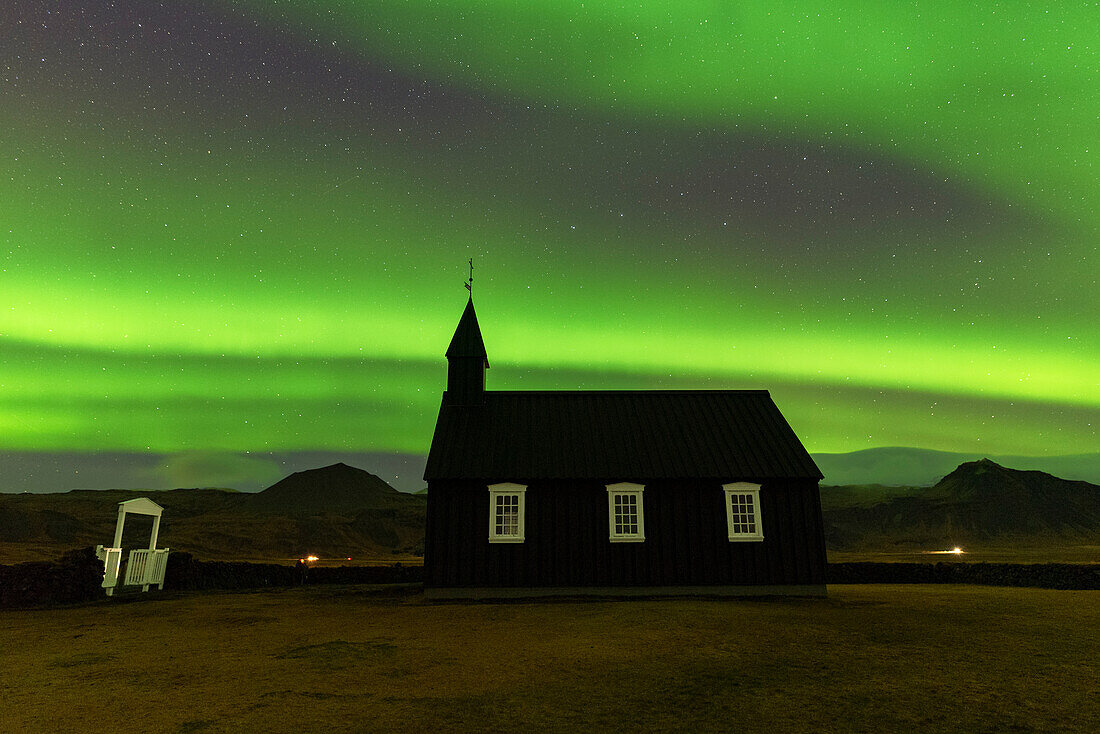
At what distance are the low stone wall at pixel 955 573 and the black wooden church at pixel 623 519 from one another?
873 centimetres

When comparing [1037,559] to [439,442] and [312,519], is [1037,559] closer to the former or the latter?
[439,442]

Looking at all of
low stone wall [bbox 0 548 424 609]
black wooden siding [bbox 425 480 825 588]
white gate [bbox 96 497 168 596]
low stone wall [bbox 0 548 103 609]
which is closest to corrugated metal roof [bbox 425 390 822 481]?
black wooden siding [bbox 425 480 825 588]

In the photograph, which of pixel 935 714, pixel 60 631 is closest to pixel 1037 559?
pixel 935 714

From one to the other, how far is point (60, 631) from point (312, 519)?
53043mm

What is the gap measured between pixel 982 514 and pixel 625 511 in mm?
81549

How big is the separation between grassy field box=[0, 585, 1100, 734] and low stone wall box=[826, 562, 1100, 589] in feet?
36.2

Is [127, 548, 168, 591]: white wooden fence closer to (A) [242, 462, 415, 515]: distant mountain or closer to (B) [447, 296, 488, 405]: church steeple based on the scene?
(B) [447, 296, 488, 405]: church steeple

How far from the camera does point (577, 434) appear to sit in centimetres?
2344

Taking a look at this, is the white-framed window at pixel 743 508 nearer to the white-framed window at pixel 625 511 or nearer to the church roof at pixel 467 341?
the white-framed window at pixel 625 511

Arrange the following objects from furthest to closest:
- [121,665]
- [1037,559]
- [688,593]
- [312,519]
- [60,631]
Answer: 1. [312,519]
2. [1037,559]
3. [688,593]
4. [60,631]
5. [121,665]

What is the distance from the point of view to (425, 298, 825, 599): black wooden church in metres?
20.4

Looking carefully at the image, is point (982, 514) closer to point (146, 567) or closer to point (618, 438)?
point (618, 438)

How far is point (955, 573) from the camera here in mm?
29297

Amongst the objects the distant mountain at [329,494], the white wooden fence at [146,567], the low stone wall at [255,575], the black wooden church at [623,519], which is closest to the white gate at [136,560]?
the white wooden fence at [146,567]
